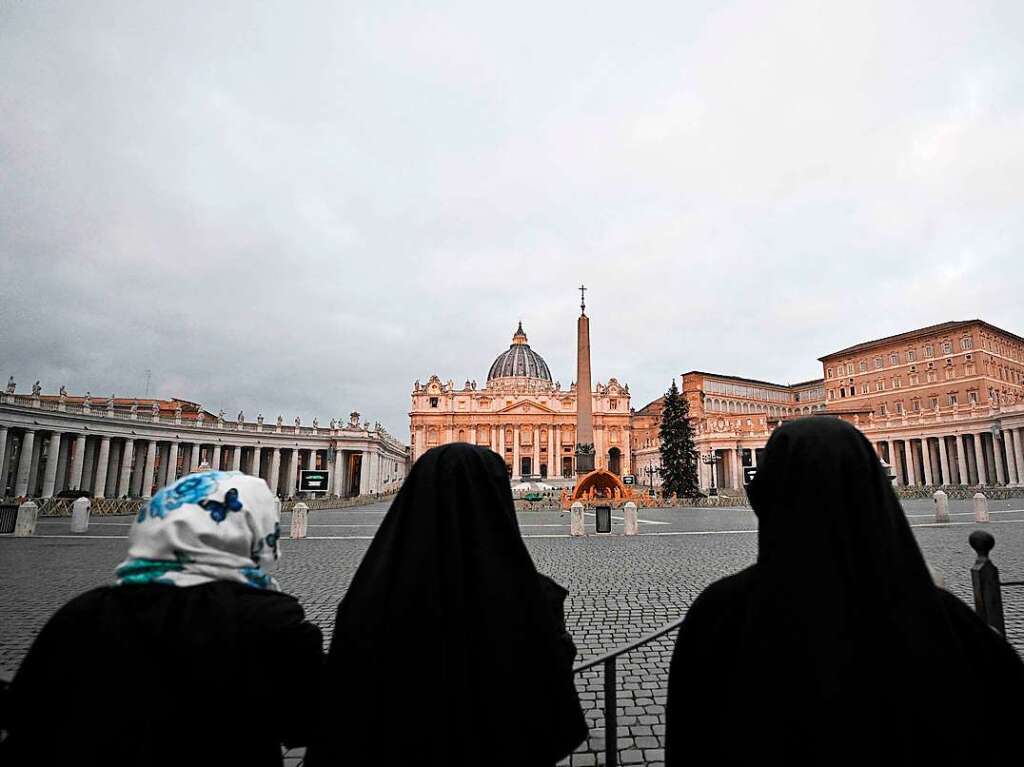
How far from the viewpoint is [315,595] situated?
9.15m

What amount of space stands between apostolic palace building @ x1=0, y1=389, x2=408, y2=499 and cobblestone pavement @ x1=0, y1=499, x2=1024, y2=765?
28.9 metres

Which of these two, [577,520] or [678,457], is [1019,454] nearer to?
[678,457]

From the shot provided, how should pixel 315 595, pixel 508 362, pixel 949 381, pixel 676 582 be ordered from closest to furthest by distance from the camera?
pixel 315 595, pixel 676 582, pixel 949 381, pixel 508 362

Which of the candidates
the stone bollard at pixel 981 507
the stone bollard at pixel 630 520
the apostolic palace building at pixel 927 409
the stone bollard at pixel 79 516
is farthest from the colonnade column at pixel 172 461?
the stone bollard at pixel 981 507

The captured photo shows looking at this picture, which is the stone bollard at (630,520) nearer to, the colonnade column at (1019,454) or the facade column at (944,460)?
the colonnade column at (1019,454)

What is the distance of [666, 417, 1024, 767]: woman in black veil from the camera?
1710 millimetres

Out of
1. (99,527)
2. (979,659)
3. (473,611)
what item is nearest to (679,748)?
(473,611)

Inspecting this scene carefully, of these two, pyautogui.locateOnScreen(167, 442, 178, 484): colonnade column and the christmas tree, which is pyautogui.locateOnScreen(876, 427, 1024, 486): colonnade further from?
pyautogui.locateOnScreen(167, 442, 178, 484): colonnade column

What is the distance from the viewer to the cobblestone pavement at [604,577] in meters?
5.01

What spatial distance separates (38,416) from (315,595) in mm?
45241

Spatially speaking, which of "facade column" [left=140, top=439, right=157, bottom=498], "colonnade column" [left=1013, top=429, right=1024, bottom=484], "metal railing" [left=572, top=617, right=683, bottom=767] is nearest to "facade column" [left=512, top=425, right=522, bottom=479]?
"facade column" [left=140, top=439, right=157, bottom=498]

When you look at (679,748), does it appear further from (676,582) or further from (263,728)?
(676,582)

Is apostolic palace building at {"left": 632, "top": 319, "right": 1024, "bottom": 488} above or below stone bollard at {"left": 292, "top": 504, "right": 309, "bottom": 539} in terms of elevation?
above

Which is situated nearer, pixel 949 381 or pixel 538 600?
pixel 538 600
